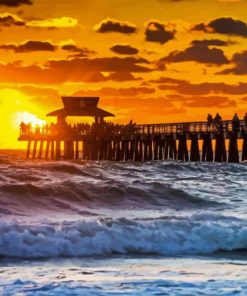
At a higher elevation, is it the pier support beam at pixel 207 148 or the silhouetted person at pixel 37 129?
the silhouetted person at pixel 37 129

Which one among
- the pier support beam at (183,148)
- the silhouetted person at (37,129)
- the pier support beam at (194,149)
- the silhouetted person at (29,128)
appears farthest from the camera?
the silhouetted person at (29,128)

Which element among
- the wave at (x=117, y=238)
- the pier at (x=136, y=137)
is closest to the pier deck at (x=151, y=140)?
the pier at (x=136, y=137)

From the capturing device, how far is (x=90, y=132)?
2635 inches

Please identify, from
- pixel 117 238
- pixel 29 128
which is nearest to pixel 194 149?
pixel 29 128

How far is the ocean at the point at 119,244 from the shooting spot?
29.8 feet

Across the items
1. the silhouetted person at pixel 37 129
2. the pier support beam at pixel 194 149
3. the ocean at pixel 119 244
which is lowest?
the ocean at pixel 119 244

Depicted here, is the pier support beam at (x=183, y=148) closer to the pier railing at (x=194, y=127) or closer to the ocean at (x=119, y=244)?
the pier railing at (x=194, y=127)

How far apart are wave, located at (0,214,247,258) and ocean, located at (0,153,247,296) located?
0.7 inches

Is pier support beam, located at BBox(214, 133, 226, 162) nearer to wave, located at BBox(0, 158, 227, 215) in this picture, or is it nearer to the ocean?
wave, located at BBox(0, 158, 227, 215)

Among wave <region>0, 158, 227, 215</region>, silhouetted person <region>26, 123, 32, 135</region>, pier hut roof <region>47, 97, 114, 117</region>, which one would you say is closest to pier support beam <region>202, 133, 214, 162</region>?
wave <region>0, 158, 227, 215</region>

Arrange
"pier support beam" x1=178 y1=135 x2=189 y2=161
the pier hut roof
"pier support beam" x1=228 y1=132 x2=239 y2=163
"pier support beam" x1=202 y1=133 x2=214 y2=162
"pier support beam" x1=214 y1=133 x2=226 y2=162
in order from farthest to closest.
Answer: the pier hut roof < "pier support beam" x1=178 y1=135 x2=189 y2=161 < "pier support beam" x1=202 y1=133 x2=214 y2=162 < "pier support beam" x1=214 y1=133 x2=226 y2=162 < "pier support beam" x1=228 y1=132 x2=239 y2=163

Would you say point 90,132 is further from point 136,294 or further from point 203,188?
point 136,294

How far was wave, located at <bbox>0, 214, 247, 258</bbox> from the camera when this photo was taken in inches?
472

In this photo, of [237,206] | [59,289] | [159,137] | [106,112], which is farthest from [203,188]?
[106,112]
